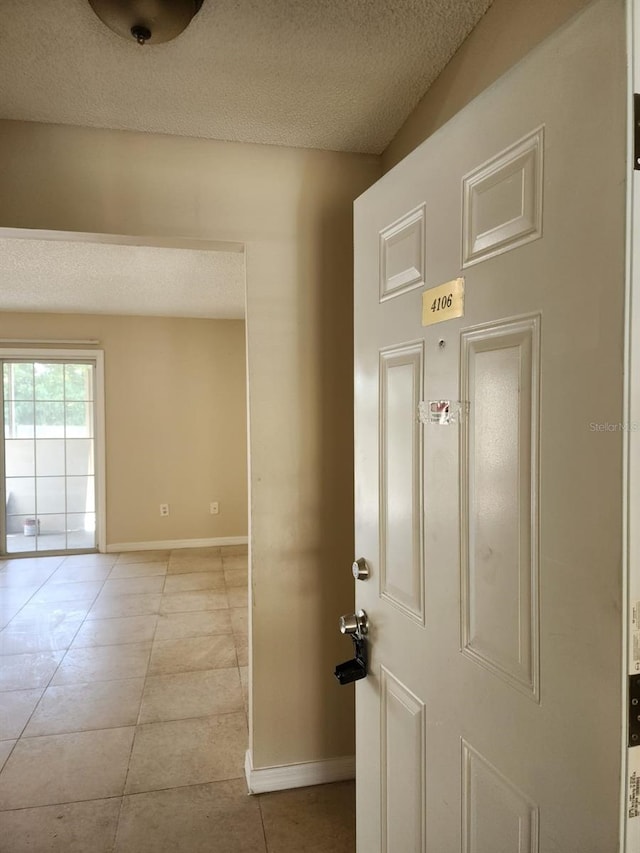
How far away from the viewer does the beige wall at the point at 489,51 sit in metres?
1.12

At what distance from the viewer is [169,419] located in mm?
5719

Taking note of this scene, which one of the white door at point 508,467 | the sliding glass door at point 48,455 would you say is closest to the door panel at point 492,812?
the white door at point 508,467

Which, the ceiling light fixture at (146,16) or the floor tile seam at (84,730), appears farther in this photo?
the floor tile seam at (84,730)

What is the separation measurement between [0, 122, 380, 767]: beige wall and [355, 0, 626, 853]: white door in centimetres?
80

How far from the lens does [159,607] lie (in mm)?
4059

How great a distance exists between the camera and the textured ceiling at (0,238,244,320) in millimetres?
3439

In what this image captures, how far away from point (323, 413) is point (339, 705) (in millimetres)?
1173

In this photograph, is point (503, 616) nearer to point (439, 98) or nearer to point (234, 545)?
point (439, 98)

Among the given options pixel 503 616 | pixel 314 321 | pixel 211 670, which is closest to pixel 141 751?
pixel 211 670

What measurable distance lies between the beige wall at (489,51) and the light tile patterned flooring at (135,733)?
2.38 meters

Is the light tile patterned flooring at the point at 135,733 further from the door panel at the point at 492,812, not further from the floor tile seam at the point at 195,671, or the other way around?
the door panel at the point at 492,812

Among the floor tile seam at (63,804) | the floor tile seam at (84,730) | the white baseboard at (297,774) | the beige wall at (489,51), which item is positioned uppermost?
the beige wall at (489,51)

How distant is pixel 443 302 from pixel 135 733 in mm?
2470

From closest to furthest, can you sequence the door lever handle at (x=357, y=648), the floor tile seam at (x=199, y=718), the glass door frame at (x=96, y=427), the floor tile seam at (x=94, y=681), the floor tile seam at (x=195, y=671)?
1. the door lever handle at (x=357, y=648)
2. the floor tile seam at (x=199, y=718)
3. the floor tile seam at (x=94, y=681)
4. the floor tile seam at (x=195, y=671)
5. the glass door frame at (x=96, y=427)
